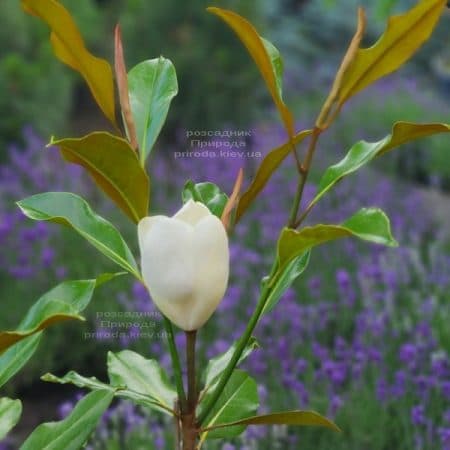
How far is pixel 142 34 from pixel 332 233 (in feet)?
20.5

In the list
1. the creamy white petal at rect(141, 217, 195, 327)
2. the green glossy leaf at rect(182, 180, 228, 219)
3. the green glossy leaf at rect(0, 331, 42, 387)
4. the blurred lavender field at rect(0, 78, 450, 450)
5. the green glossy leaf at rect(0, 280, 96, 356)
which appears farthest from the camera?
the blurred lavender field at rect(0, 78, 450, 450)

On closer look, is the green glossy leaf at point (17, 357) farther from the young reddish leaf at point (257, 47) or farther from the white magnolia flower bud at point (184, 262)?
the young reddish leaf at point (257, 47)

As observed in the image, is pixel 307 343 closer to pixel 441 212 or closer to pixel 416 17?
pixel 441 212

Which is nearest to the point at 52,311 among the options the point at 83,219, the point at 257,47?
the point at 83,219

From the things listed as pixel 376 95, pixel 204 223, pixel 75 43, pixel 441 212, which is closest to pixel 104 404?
pixel 204 223

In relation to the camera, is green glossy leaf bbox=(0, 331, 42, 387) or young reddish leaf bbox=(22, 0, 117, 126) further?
green glossy leaf bbox=(0, 331, 42, 387)

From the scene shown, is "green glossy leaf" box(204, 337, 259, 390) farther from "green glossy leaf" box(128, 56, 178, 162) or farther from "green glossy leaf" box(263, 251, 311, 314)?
"green glossy leaf" box(128, 56, 178, 162)

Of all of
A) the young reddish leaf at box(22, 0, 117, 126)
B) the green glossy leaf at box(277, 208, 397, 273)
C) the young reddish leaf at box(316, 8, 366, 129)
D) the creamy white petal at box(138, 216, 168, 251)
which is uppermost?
the young reddish leaf at box(22, 0, 117, 126)

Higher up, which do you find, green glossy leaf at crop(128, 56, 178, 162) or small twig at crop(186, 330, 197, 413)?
green glossy leaf at crop(128, 56, 178, 162)

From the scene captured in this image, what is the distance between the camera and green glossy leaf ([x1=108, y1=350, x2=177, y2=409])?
4.18 ft

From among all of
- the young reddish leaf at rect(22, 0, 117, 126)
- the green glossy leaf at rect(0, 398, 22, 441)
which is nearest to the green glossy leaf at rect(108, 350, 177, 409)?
the green glossy leaf at rect(0, 398, 22, 441)

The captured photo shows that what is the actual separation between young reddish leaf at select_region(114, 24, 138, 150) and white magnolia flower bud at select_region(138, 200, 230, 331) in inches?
4.6

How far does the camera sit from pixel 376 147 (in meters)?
1.11

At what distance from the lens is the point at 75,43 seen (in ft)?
3.46
